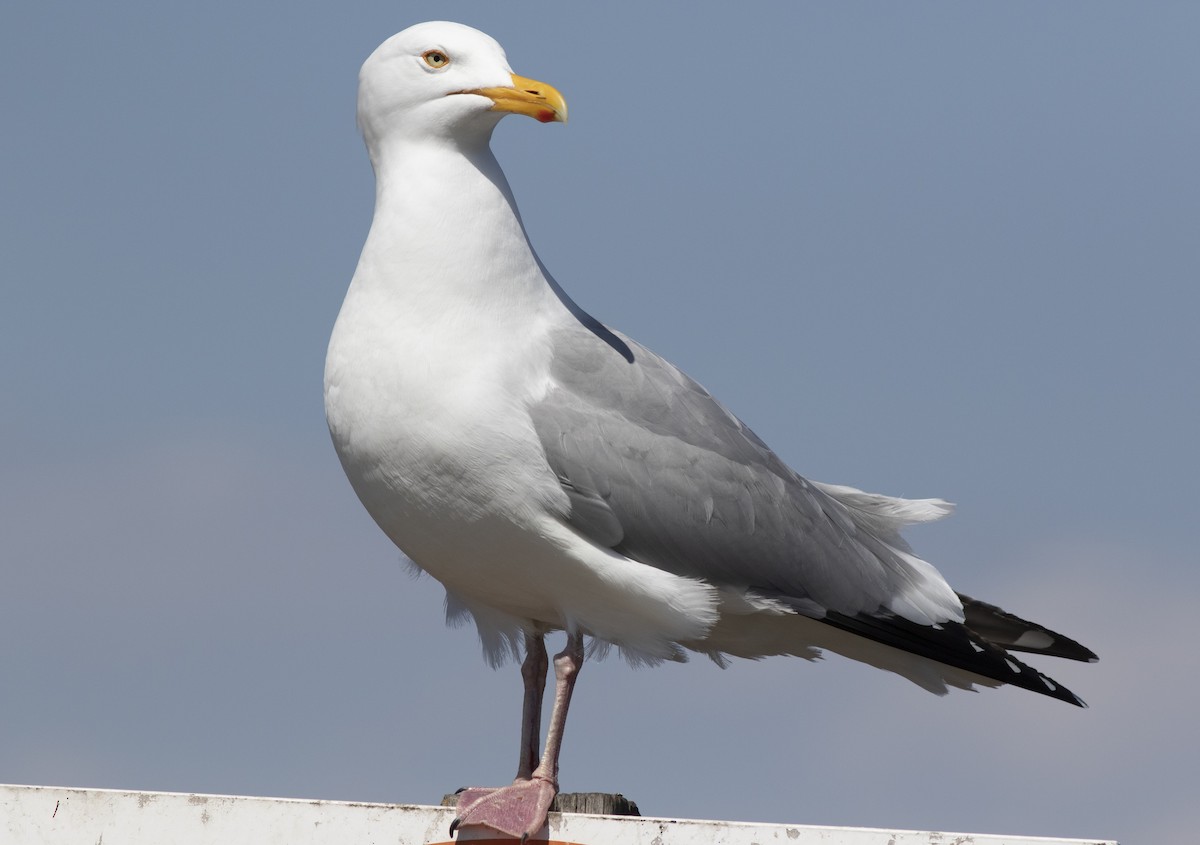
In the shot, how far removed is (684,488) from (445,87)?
1847 millimetres

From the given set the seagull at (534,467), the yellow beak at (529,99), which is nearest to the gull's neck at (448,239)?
the seagull at (534,467)

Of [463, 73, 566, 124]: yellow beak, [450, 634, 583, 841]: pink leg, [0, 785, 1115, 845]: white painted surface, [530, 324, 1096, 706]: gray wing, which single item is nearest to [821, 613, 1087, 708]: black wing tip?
[530, 324, 1096, 706]: gray wing

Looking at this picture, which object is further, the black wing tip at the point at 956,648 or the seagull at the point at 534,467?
the black wing tip at the point at 956,648

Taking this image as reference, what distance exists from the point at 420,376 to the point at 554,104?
1193 mm

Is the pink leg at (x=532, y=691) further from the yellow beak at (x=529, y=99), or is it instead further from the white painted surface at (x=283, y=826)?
the yellow beak at (x=529, y=99)

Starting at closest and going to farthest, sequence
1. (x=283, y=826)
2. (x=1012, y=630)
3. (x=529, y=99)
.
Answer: (x=283, y=826) → (x=529, y=99) → (x=1012, y=630)

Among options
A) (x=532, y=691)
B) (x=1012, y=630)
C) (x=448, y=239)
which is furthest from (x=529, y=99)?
(x=1012, y=630)

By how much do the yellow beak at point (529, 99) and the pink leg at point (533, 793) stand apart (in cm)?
201

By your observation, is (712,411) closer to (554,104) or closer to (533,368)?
(533,368)

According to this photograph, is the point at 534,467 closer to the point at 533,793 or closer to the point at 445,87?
the point at 533,793

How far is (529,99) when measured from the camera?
634cm

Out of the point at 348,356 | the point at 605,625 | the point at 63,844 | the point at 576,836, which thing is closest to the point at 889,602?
the point at 605,625

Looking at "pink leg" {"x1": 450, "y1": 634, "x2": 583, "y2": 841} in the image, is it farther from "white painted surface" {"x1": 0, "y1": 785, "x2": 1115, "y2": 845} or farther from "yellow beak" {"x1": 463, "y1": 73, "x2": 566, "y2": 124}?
"yellow beak" {"x1": 463, "y1": 73, "x2": 566, "y2": 124}

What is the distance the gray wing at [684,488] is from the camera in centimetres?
616
